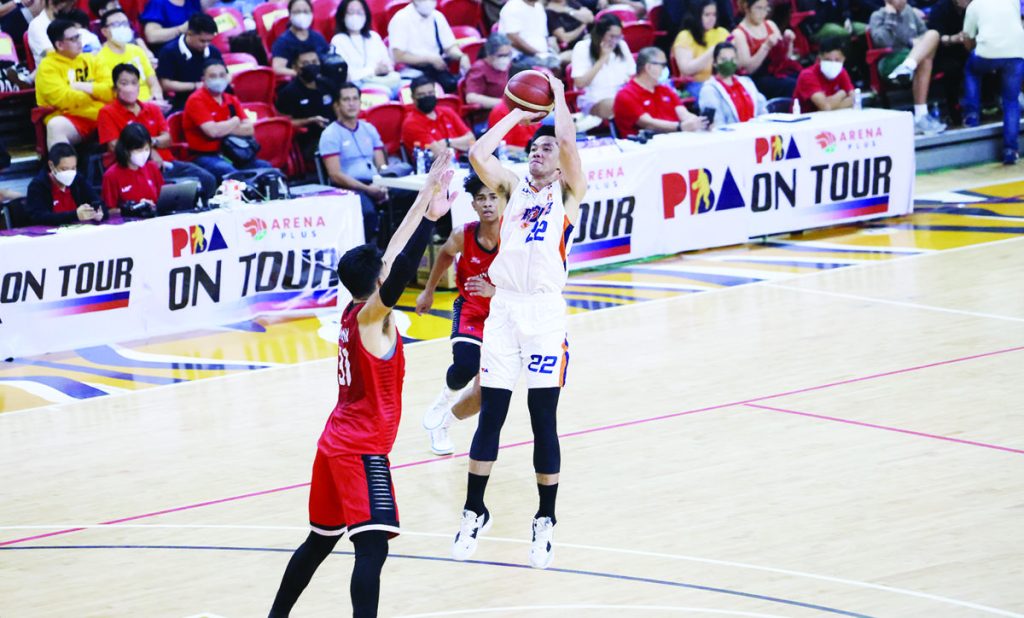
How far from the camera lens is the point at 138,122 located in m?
13.8

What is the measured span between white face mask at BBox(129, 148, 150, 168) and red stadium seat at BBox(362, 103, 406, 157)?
290 centimetres

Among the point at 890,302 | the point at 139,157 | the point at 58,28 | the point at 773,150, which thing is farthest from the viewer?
the point at 773,150

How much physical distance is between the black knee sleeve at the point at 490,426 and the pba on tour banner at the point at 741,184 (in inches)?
267

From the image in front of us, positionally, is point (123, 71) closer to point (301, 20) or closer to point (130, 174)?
point (130, 174)

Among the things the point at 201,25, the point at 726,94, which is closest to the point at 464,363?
the point at 201,25

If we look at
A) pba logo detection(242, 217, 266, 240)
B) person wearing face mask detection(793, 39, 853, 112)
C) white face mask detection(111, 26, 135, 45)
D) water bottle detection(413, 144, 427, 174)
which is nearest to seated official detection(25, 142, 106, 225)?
pba logo detection(242, 217, 266, 240)

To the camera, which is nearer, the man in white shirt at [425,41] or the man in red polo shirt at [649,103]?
the man in red polo shirt at [649,103]

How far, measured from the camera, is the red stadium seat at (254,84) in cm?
1576

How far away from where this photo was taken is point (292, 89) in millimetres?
15336

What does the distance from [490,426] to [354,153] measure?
8.07m

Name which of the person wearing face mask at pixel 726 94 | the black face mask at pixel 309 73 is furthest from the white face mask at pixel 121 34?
the person wearing face mask at pixel 726 94

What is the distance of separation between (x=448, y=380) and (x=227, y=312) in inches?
194

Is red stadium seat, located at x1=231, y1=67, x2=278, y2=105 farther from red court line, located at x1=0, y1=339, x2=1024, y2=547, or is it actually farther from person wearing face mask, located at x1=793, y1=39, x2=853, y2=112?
red court line, located at x1=0, y1=339, x2=1024, y2=547

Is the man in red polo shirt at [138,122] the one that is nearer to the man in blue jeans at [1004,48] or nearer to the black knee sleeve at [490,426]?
the black knee sleeve at [490,426]
